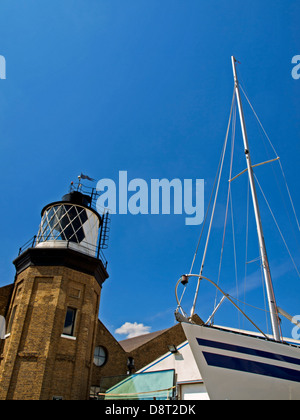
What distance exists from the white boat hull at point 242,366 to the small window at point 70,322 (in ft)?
39.3

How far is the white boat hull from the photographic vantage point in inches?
382

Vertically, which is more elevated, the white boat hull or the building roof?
the building roof

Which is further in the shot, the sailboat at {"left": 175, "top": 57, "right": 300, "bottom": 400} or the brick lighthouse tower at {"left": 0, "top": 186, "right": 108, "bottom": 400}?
the brick lighthouse tower at {"left": 0, "top": 186, "right": 108, "bottom": 400}

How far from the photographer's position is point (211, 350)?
10047mm

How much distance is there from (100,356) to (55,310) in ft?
25.8

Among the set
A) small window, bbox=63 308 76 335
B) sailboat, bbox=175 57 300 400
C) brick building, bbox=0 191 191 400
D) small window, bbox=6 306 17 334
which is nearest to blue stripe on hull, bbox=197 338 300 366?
sailboat, bbox=175 57 300 400

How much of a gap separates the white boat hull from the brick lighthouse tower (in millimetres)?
11542

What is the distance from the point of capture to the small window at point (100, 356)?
24884 mm

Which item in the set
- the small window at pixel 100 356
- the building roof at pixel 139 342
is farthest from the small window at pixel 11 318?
the building roof at pixel 139 342

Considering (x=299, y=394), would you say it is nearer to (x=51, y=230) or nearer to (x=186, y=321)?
(x=186, y=321)

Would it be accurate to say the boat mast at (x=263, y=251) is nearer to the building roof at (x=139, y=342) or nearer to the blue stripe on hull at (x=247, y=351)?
the blue stripe on hull at (x=247, y=351)

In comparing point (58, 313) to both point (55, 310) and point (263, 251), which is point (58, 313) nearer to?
point (55, 310)

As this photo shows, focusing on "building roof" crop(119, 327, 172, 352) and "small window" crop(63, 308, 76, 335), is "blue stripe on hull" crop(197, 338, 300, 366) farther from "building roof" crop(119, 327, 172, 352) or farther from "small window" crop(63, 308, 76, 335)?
"building roof" crop(119, 327, 172, 352)
